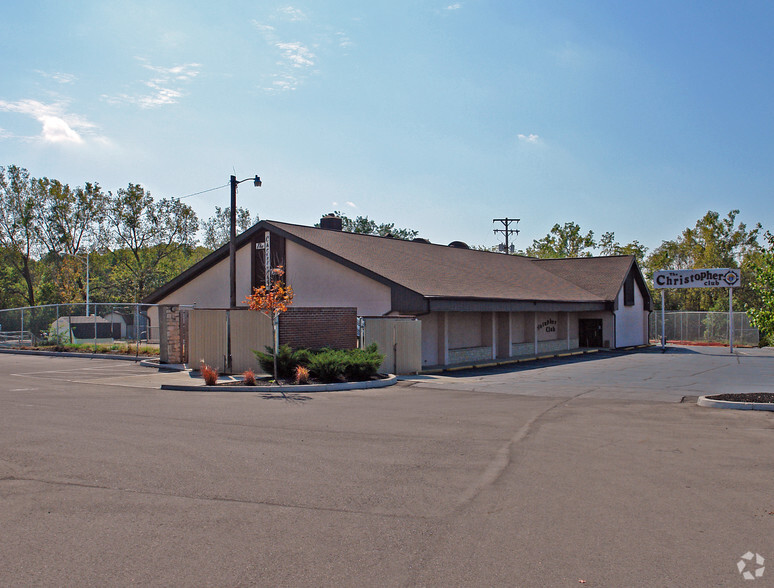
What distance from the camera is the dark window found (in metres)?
42.1

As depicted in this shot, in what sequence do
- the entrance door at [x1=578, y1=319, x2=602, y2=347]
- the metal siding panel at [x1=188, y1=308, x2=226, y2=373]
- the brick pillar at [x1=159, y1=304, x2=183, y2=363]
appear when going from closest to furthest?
the metal siding panel at [x1=188, y1=308, x2=226, y2=373]
the brick pillar at [x1=159, y1=304, x2=183, y2=363]
the entrance door at [x1=578, y1=319, x2=602, y2=347]

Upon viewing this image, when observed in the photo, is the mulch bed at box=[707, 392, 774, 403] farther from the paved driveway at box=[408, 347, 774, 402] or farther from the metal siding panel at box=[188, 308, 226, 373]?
the metal siding panel at box=[188, 308, 226, 373]

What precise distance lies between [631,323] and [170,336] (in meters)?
30.6

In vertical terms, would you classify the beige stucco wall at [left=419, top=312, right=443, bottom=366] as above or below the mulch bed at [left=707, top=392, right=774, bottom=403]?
above

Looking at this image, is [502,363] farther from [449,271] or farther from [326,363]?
[326,363]

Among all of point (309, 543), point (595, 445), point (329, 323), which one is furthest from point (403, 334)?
point (309, 543)

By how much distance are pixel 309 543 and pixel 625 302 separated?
130 ft

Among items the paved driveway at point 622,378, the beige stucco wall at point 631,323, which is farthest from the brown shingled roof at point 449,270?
the paved driveway at point 622,378

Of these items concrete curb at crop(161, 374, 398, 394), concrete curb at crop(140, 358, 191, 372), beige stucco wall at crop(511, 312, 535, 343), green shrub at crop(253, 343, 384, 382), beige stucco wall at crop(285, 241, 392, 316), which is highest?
beige stucco wall at crop(285, 241, 392, 316)

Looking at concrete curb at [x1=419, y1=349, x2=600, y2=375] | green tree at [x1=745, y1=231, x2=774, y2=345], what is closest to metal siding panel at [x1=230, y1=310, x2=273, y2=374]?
concrete curb at [x1=419, y1=349, x2=600, y2=375]

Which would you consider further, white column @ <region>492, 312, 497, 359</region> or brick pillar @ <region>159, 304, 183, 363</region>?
white column @ <region>492, 312, 497, 359</region>

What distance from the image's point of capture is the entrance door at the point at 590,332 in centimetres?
4066

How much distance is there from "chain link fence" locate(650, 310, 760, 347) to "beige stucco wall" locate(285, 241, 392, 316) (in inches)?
1201

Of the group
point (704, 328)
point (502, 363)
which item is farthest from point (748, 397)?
point (704, 328)
